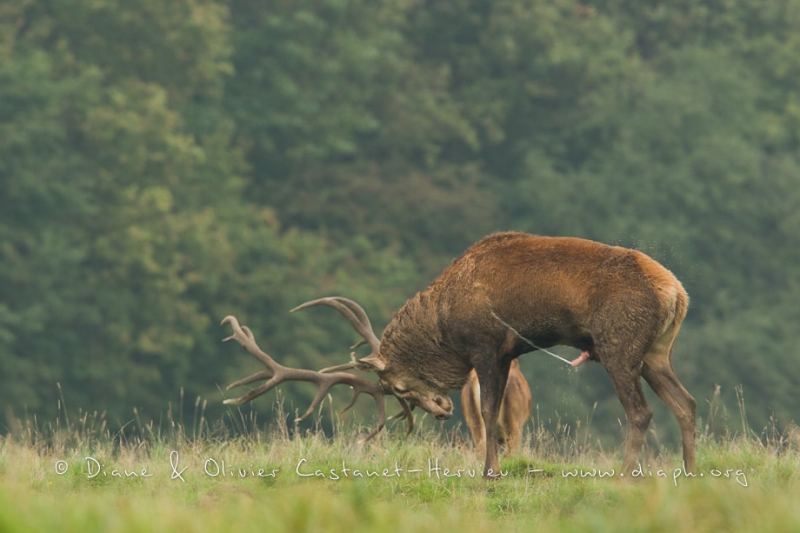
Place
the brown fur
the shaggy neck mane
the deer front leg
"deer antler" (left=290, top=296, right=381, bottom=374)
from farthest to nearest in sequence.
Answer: "deer antler" (left=290, top=296, right=381, bottom=374) → the shaggy neck mane → the deer front leg → the brown fur

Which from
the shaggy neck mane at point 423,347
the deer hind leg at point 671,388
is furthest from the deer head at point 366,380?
the deer hind leg at point 671,388

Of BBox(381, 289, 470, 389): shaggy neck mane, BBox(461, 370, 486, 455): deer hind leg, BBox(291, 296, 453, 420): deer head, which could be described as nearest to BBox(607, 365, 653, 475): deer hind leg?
BBox(381, 289, 470, 389): shaggy neck mane

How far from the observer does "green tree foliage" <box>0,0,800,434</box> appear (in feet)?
110

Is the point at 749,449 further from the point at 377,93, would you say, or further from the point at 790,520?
the point at 377,93

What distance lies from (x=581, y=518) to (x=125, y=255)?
26.1 meters

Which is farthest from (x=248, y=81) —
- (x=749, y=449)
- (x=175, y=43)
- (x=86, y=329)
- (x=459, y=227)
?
(x=749, y=449)

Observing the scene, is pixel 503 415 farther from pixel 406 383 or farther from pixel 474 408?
pixel 406 383

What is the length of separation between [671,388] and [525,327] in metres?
0.97

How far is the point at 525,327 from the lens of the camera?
1201cm

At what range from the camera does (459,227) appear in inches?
1505

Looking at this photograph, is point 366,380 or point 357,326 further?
point 357,326

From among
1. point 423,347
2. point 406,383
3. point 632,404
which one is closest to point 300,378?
point 406,383

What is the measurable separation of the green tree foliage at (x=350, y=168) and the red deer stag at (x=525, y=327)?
17.4m

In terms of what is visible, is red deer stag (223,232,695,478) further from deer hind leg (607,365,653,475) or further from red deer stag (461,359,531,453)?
red deer stag (461,359,531,453)
